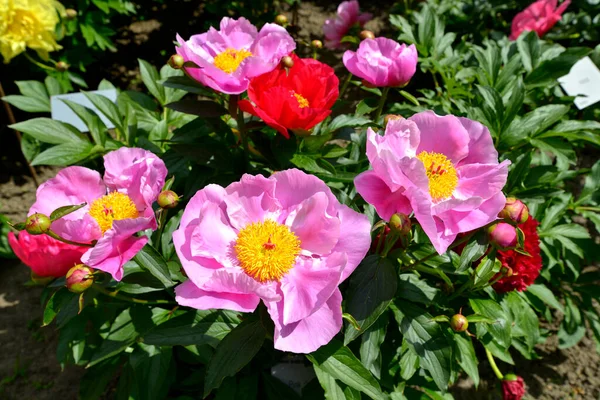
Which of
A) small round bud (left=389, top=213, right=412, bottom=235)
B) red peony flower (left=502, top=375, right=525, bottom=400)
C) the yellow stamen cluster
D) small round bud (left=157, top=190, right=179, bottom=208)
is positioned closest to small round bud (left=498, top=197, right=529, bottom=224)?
small round bud (left=389, top=213, right=412, bottom=235)

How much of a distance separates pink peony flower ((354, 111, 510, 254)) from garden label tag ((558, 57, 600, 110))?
102 centimetres

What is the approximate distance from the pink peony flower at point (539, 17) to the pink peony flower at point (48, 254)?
162cm

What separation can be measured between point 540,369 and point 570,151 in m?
0.85

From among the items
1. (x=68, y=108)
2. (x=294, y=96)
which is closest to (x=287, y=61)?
(x=294, y=96)

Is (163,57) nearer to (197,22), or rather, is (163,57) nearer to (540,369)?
(197,22)

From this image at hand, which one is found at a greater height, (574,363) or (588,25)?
(588,25)

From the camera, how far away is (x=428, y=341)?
93 centimetres

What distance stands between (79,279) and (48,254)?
0.71ft

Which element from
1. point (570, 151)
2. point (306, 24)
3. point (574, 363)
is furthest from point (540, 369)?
point (306, 24)

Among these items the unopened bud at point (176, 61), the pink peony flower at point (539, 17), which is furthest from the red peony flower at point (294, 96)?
the pink peony flower at point (539, 17)

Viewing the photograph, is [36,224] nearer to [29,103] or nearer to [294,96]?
[294,96]

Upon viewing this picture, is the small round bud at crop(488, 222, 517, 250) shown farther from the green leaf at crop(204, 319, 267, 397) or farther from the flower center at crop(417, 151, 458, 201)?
the green leaf at crop(204, 319, 267, 397)

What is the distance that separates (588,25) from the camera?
2203 mm

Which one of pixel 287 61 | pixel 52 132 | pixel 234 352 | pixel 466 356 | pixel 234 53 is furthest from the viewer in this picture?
pixel 52 132
